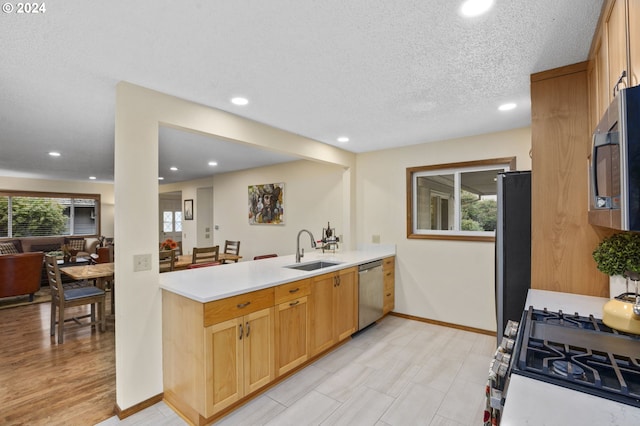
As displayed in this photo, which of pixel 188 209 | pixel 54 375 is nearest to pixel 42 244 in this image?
pixel 188 209

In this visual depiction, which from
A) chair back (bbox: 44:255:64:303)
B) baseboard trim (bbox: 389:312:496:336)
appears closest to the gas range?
baseboard trim (bbox: 389:312:496:336)

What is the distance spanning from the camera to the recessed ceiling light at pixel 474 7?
139 cm

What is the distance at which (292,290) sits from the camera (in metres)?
2.60

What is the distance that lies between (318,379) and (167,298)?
1441mm

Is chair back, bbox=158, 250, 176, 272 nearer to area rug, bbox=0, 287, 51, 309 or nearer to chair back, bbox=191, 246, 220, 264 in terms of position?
chair back, bbox=191, 246, 220, 264

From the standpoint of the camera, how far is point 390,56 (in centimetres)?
186

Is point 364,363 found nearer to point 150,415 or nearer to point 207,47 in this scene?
point 150,415

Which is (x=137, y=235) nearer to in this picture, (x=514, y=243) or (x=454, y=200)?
(x=514, y=243)

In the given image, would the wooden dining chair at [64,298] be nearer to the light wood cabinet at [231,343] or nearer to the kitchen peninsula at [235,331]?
the kitchen peninsula at [235,331]

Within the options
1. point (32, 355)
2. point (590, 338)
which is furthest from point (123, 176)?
point (590, 338)

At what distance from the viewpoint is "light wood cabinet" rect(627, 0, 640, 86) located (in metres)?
0.93

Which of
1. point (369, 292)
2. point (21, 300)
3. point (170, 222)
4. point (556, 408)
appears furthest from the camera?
point (170, 222)

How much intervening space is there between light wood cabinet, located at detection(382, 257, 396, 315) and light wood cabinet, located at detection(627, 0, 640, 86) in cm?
317

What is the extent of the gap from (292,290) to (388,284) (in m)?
1.90
